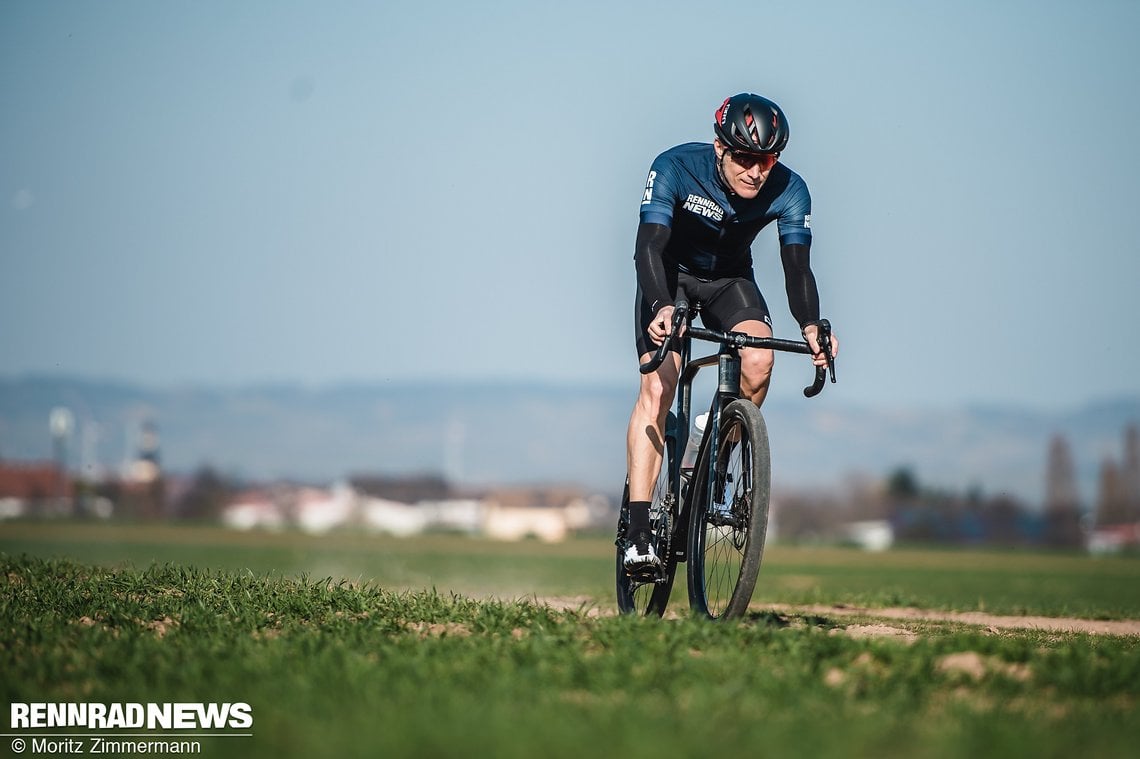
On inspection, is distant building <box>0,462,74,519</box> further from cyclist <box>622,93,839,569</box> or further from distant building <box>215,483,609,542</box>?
cyclist <box>622,93,839,569</box>

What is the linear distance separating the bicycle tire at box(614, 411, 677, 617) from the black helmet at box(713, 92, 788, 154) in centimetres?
173

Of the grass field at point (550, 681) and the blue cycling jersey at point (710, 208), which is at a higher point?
the blue cycling jersey at point (710, 208)

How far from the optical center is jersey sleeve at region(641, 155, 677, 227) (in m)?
7.68

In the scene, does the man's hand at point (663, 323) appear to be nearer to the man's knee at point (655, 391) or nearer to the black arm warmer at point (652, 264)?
the black arm warmer at point (652, 264)

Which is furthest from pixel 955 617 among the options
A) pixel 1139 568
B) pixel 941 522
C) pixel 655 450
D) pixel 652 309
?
pixel 941 522

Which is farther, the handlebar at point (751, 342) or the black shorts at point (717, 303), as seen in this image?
the black shorts at point (717, 303)

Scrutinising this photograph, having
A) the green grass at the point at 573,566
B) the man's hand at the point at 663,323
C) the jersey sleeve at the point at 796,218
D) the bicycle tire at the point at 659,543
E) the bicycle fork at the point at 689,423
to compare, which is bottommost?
the green grass at the point at 573,566

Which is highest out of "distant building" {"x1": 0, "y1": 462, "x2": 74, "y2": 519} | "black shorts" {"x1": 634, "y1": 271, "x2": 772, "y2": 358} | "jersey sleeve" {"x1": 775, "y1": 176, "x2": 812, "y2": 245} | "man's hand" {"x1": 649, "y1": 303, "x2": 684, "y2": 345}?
"distant building" {"x1": 0, "y1": 462, "x2": 74, "y2": 519}

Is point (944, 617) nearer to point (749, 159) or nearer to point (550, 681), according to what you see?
point (749, 159)

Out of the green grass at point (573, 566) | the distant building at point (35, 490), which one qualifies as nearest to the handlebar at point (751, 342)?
the green grass at point (573, 566)

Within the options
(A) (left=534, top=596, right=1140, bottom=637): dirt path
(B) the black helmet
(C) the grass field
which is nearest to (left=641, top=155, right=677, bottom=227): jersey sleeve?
(B) the black helmet

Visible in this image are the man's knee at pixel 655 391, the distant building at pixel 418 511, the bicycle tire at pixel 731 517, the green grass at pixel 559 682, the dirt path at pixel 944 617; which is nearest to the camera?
the green grass at pixel 559 682

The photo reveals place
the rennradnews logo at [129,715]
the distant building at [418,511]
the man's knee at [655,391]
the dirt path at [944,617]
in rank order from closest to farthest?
the rennradnews logo at [129,715]
the man's knee at [655,391]
the dirt path at [944,617]
the distant building at [418,511]

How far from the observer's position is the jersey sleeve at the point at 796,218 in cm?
791
